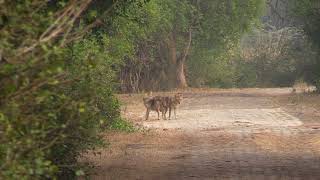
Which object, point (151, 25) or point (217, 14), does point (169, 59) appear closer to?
point (217, 14)

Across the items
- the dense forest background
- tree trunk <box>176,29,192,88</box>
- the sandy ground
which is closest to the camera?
the dense forest background

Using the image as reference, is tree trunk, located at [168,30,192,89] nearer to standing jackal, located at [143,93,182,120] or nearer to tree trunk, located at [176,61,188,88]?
tree trunk, located at [176,61,188,88]

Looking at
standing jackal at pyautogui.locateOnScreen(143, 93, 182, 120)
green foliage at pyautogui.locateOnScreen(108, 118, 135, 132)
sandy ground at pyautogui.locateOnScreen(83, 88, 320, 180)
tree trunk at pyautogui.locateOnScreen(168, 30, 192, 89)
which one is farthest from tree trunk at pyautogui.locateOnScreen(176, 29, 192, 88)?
green foliage at pyautogui.locateOnScreen(108, 118, 135, 132)

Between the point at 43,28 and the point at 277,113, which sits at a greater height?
the point at 43,28

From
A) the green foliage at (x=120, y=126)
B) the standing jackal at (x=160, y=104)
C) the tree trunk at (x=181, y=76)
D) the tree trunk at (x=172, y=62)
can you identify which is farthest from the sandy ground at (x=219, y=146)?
the tree trunk at (x=181, y=76)

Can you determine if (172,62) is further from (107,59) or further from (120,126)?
(120,126)

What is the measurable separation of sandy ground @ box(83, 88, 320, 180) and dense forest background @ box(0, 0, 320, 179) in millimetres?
1105

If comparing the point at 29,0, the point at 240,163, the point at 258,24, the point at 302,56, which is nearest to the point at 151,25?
the point at 258,24

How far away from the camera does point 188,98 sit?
41000mm

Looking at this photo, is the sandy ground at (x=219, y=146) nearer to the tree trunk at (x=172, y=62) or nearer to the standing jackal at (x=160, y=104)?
the standing jackal at (x=160, y=104)

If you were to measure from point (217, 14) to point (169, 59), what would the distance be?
4454 mm

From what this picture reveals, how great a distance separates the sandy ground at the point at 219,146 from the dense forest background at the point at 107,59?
3.63 ft

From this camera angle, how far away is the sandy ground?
1612 cm

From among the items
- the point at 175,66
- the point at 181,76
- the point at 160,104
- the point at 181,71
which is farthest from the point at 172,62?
the point at 160,104
